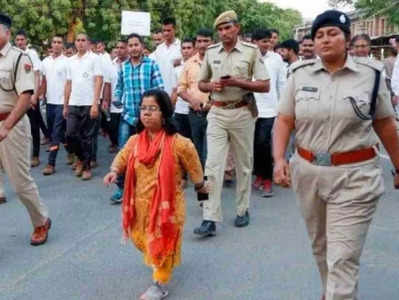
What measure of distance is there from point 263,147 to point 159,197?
3.74 meters

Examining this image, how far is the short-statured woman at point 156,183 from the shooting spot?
436 centimetres

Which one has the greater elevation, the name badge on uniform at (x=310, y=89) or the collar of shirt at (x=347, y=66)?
the collar of shirt at (x=347, y=66)

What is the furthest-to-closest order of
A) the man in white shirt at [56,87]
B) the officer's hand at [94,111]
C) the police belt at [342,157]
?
the man in white shirt at [56,87]
the officer's hand at [94,111]
the police belt at [342,157]

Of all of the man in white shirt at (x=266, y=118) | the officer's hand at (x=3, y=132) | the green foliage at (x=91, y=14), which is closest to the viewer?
the officer's hand at (x=3, y=132)

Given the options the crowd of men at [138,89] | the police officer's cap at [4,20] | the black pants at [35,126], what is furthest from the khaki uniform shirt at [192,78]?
the black pants at [35,126]

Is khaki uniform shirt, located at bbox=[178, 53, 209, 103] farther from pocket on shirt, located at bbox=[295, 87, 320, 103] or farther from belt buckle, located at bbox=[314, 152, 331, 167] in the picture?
belt buckle, located at bbox=[314, 152, 331, 167]

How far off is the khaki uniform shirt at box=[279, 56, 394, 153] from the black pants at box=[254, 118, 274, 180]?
166 inches

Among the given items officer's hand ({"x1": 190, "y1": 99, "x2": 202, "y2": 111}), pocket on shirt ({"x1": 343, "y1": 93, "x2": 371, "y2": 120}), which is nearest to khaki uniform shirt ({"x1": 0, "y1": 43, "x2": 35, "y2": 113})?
officer's hand ({"x1": 190, "y1": 99, "x2": 202, "y2": 111})

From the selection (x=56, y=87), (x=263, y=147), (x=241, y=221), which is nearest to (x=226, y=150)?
(x=241, y=221)

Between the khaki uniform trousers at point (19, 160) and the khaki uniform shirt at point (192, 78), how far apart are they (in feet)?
7.61

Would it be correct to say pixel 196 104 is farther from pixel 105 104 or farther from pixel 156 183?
pixel 105 104

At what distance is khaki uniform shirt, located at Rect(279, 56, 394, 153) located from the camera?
3.48 metres

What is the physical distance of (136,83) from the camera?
690 centimetres

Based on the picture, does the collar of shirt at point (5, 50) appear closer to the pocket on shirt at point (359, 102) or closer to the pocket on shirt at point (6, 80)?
the pocket on shirt at point (6, 80)
